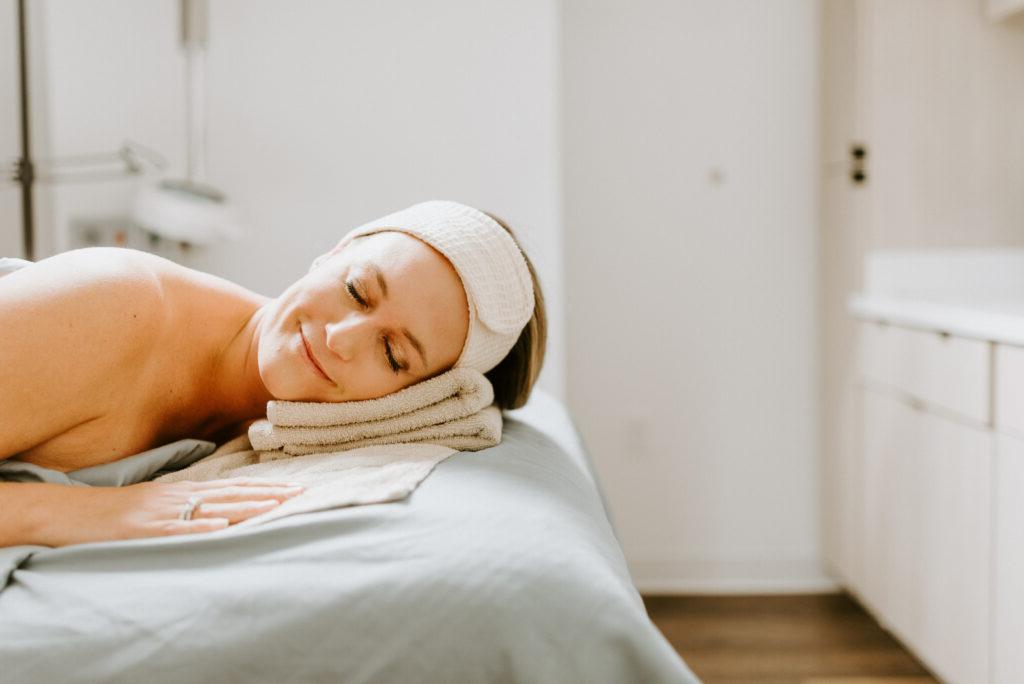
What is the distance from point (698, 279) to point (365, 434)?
2110 millimetres

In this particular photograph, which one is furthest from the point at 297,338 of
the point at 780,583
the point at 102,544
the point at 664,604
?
the point at 780,583

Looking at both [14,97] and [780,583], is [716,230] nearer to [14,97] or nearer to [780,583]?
[780,583]

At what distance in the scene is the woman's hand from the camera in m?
0.89

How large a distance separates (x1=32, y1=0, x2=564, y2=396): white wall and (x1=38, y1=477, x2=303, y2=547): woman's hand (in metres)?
1.80

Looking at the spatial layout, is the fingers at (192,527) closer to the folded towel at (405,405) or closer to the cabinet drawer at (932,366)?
the folded towel at (405,405)

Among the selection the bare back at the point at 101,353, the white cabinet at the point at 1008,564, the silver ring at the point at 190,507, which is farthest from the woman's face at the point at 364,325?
the white cabinet at the point at 1008,564

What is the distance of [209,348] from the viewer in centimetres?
128

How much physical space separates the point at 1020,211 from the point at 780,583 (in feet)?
4.45

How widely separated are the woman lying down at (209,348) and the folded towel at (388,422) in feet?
0.08

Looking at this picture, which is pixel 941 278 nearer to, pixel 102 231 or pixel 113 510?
pixel 102 231

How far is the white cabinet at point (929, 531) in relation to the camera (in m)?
2.02

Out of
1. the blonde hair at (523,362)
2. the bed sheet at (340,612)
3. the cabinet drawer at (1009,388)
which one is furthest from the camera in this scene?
the cabinet drawer at (1009,388)

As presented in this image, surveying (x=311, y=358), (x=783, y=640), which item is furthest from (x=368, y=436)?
(x=783, y=640)

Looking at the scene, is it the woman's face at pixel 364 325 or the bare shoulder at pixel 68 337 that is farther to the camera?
the woman's face at pixel 364 325
